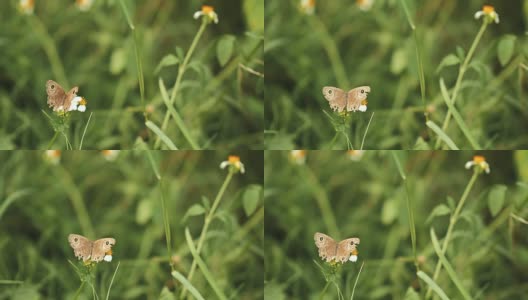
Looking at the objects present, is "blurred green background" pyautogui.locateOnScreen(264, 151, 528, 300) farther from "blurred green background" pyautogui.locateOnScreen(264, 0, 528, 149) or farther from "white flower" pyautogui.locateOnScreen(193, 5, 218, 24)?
"white flower" pyautogui.locateOnScreen(193, 5, 218, 24)

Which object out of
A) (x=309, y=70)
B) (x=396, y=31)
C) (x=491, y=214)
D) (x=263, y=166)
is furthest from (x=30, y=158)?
(x=491, y=214)

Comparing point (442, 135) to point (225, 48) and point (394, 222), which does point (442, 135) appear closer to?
point (394, 222)

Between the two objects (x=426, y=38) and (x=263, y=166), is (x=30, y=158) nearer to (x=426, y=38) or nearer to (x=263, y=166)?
(x=263, y=166)

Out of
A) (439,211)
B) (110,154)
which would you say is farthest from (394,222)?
(110,154)

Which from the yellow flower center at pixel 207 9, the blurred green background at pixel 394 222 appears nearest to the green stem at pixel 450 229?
the blurred green background at pixel 394 222

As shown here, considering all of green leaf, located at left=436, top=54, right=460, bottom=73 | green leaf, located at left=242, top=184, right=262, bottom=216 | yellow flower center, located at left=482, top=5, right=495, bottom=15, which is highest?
yellow flower center, located at left=482, top=5, right=495, bottom=15

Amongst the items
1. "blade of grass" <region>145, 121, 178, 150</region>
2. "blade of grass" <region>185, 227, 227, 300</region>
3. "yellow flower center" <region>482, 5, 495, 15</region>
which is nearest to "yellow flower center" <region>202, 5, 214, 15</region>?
"blade of grass" <region>145, 121, 178, 150</region>

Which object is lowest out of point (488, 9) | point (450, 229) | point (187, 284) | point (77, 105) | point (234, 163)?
point (187, 284)
